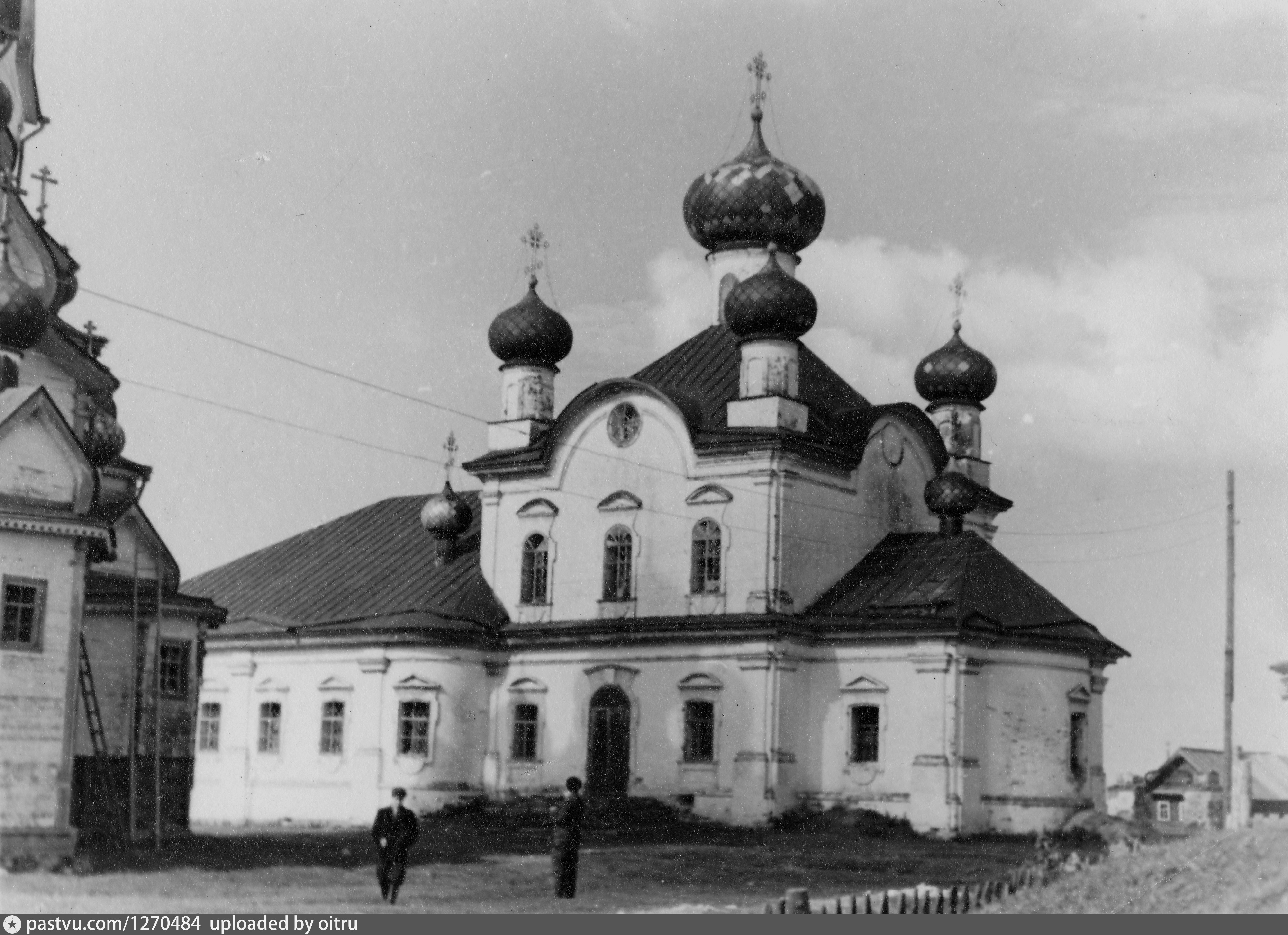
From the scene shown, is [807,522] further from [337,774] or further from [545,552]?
[337,774]

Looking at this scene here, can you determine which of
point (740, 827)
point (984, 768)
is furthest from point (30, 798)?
point (984, 768)

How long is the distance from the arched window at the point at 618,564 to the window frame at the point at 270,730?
6.92 m

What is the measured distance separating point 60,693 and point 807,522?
14255mm

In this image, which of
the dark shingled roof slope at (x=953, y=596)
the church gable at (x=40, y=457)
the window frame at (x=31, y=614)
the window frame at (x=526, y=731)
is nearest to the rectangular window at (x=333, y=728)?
the window frame at (x=526, y=731)

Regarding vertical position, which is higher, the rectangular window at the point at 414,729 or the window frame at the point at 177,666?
the window frame at the point at 177,666

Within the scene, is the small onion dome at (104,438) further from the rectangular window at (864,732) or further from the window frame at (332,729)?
the rectangular window at (864,732)

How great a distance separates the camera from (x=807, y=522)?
2961cm

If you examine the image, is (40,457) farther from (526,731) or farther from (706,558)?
(526,731)

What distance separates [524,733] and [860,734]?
625 centimetres

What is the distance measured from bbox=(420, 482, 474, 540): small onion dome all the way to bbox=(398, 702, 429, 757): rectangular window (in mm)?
4073

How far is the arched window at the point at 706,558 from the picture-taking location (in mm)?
29766

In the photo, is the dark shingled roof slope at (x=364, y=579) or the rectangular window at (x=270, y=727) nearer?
the dark shingled roof slope at (x=364, y=579)

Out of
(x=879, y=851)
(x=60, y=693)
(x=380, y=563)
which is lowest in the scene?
(x=879, y=851)
